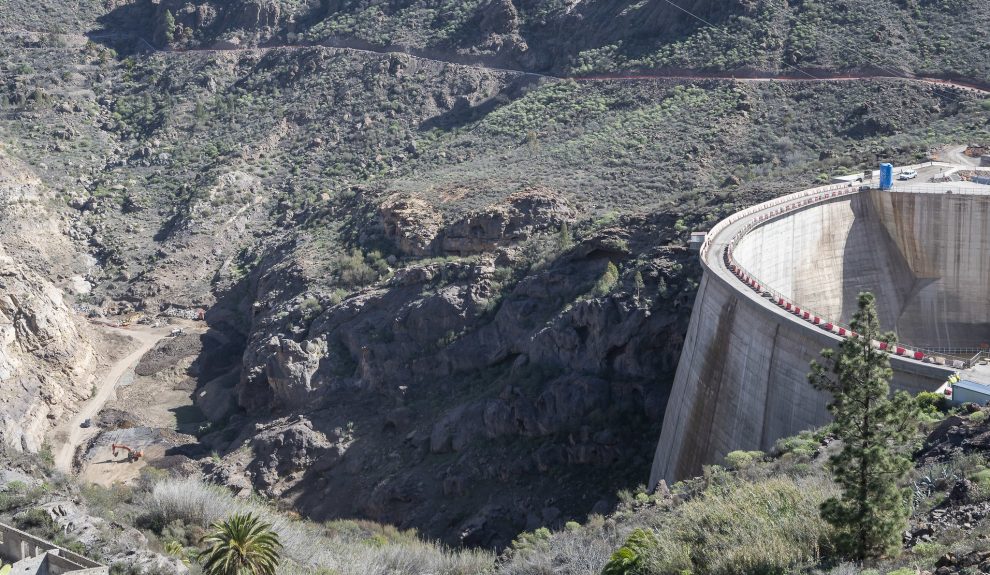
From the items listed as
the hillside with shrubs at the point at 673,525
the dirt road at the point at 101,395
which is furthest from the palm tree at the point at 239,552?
the dirt road at the point at 101,395

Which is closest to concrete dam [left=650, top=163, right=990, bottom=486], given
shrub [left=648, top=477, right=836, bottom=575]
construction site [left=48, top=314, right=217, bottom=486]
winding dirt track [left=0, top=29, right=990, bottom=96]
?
shrub [left=648, top=477, right=836, bottom=575]

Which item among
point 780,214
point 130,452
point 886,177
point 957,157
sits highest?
point 886,177

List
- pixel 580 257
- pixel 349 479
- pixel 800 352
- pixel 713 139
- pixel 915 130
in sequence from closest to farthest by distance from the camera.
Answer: pixel 800 352 < pixel 349 479 < pixel 580 257 < pixel 915 130 < pixel 713 139

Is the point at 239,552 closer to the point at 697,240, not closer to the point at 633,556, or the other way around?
the point at 633,556

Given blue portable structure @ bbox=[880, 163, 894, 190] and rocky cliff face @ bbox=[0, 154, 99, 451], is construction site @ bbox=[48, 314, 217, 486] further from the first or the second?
blue portable structure @ bbox=[880, 163, 894, 190]

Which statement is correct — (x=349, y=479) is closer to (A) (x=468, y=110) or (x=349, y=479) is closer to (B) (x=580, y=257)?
(B) (x=580, y=257)

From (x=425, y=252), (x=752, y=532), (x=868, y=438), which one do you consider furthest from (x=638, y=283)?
(x=868, y=438)

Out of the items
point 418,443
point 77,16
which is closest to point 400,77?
point 77,16
